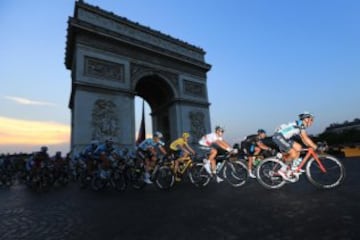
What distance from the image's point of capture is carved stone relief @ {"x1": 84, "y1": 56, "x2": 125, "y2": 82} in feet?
53.9

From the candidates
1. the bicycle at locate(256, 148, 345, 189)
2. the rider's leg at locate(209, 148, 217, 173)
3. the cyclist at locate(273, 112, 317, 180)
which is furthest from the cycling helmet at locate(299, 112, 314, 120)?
the rider's leg at locate(209, 148, 217, 173)

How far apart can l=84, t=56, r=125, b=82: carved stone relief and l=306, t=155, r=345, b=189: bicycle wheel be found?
15.8m

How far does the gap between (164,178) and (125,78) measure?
13.4 meters

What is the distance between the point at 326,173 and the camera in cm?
453

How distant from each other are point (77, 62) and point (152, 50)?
22.4 feet

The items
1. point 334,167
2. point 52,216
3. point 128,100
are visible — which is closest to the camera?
point 52,216

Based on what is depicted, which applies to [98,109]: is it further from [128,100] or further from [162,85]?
[162,85]

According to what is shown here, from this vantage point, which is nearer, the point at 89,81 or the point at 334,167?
the point at 334,167

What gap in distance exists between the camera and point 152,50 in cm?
2002

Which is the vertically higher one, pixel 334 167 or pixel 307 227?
pixel 334 167

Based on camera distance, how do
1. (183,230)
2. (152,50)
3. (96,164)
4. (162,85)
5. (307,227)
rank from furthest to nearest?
1. (162,85)
2. (152,50)
3. (96,164)
4. (183,230)
5. (307,227)

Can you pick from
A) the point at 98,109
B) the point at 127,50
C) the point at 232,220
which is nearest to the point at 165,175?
the point at 232,220

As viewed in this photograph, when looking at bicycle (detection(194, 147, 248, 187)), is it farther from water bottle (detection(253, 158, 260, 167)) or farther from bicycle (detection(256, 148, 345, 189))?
water bottle (detection(253, 158, 260, 167))

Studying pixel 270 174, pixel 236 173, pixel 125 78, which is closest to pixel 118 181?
pixel 236 173
